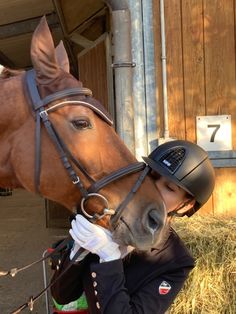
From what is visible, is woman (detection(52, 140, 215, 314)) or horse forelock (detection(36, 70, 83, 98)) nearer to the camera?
woman (detection(52, 140, 215, 314))

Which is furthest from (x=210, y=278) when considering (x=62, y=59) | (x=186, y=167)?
(x=62, y=59)

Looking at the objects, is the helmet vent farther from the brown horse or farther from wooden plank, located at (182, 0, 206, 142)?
wooden plank, located at (182, 0, 206, 142)

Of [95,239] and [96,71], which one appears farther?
[96,71]

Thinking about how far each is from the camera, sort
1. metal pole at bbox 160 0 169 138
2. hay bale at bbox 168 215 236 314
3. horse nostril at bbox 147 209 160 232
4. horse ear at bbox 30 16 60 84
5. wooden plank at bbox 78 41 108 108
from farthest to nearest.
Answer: wooden plank at bbox 78 41 108 108 → metal pole at bbox 160 0 169 138 → hay bale at bbox 168 215 236 314 → horse ear at bbox 30 16 60 84 → horse nostril at bbox 147 209 160 232

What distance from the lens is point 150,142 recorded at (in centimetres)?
286

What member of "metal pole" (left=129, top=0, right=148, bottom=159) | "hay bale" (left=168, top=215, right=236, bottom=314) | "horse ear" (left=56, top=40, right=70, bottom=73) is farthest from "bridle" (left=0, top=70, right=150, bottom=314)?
"metal pole" (left=129, top=0, right=148, bottom=159)

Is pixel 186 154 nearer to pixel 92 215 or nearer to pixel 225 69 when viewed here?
pixel 92 215

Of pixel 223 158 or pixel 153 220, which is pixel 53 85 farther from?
pixel 223 158

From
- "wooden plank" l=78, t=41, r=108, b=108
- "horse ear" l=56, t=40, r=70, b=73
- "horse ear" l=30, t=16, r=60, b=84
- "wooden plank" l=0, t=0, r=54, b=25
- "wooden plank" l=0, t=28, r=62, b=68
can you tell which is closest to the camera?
"horse ear" l=30, t=16, r=60, b=84

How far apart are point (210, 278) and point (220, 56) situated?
1389 millimetres

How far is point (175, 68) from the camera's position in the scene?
9.34 ft

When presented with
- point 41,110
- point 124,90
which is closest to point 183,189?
point 41,110

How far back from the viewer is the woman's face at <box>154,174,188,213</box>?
5.42 ft

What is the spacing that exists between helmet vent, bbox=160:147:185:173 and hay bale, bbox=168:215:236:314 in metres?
0.88
